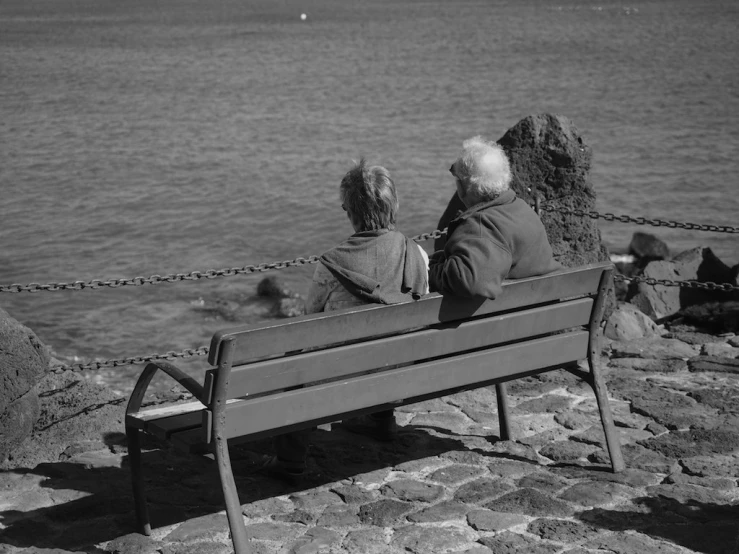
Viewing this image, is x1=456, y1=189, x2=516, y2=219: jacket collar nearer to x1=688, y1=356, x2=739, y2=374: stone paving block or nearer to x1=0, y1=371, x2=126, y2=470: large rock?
x1=0, y1=371, x2=126, y2=470: large rock

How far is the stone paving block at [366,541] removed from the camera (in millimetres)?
4523

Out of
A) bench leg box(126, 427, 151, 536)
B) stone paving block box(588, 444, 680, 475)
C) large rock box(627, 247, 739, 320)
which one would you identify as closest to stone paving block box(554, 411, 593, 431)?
stone paving block box(588, 444, 680, 475)

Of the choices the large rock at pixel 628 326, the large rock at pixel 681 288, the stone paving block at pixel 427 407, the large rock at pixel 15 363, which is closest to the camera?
the large rock at pixel 15 363

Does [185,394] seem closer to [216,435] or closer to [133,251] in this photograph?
[216,435]

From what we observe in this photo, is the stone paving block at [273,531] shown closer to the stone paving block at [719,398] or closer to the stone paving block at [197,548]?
the stone paving block at [197,548]

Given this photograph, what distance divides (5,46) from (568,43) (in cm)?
3107

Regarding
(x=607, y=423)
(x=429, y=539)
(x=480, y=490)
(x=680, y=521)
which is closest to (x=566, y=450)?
(x=607, y=423)

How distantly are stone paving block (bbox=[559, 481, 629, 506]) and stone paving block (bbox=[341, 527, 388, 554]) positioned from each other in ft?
3.21

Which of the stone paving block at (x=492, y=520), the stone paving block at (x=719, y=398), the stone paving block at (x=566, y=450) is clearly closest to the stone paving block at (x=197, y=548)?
the stone paving block at (x=492, y=520)

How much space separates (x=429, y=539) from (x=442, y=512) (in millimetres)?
304

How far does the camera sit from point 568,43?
186 feet

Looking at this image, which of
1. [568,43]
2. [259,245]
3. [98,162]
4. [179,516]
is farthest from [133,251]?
[568,43]

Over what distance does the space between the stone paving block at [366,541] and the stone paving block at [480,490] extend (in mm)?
554

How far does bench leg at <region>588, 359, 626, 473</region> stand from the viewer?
5.35 meters
